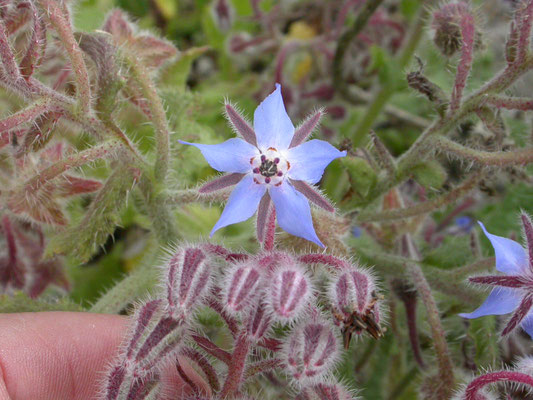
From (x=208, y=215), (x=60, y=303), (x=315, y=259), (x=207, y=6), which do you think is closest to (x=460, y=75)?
(x=315, y=259)

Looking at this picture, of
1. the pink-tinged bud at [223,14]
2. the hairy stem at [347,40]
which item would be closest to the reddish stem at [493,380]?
the hairy stem at [347,40]

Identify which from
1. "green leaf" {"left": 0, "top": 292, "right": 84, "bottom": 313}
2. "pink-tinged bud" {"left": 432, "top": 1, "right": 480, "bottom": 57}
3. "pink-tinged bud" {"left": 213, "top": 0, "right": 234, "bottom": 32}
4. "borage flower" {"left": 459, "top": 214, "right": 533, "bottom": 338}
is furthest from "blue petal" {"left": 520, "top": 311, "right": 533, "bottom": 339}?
"pink-tinged bud" {"left": 213, "top": 0, "right": 234, "bottom": 32}

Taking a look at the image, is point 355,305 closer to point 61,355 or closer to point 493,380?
point 493,380

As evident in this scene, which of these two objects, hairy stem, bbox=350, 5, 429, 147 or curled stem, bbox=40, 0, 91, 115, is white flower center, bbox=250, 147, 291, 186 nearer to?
curled stem, bbox=40, 0, 91, 115

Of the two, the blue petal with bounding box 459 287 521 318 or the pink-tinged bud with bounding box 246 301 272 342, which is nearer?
the pink-tinged bud with bounding box 246 301 272 342

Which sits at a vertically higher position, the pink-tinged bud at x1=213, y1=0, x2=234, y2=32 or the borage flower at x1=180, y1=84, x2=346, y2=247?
the borage flower at x1=180, y1=84, x2=346, y2=247

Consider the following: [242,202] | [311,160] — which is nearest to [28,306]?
[242,202]

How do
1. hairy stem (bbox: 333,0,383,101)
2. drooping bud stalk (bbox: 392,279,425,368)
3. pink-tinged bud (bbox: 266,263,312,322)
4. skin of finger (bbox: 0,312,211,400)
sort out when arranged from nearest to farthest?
pink-tinged bud (bbox: 266,263,312,322)
skin of finger (bbox: 0,312,211,400)
drooping bud stalk (bbox: 392,279,425,368)
hairy stem (bbox: 333,0,383,101)
